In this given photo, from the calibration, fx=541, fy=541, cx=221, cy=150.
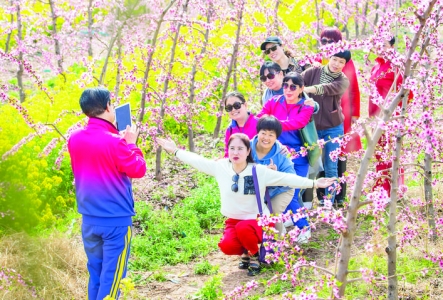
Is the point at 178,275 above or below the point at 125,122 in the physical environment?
below

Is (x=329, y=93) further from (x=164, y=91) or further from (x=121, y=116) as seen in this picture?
(x=164, y=91)

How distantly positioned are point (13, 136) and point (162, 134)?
1997mm

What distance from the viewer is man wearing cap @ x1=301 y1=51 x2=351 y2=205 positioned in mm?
5699

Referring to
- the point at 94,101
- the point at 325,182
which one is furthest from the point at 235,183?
the point at 94,101

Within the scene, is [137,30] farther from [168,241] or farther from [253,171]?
[253,171]

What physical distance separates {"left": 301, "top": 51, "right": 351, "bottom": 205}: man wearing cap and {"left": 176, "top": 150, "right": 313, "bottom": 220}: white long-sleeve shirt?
3.70 ft

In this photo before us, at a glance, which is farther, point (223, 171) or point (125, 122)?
point (223, 171)

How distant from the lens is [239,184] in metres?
4.75

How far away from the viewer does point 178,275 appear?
5.22 metres

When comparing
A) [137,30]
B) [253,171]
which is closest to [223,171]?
[253,171]

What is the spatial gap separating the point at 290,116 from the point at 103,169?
2236mm

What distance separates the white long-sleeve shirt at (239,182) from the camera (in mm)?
4703

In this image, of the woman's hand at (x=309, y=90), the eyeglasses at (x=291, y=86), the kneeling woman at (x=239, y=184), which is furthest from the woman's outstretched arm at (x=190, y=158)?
the woman's hand at (x=309, y=90)

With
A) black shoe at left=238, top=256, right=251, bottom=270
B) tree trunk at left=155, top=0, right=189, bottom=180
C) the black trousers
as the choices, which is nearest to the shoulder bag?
the black trousers
